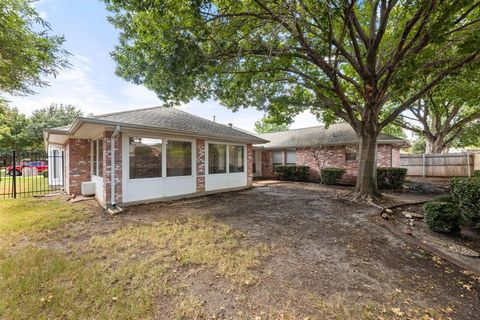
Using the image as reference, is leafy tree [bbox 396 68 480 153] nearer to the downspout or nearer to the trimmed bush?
the trimmed bush

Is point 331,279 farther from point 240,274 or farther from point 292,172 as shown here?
point 292,172

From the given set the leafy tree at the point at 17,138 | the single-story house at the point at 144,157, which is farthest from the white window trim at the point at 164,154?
the leafy tree at the point at 17,138

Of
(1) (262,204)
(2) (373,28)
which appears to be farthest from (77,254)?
(2) (373,28)

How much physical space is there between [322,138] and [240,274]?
1289 centimetres

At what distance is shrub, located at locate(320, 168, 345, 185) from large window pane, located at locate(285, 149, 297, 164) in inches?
118

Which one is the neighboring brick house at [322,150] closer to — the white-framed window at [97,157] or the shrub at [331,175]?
the shrub at [331,175]

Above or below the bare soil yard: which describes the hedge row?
above

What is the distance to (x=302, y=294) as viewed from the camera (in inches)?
106

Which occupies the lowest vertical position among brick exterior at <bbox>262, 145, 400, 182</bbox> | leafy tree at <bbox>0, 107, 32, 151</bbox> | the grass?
the grass

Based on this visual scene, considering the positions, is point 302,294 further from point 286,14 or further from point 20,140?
point 20,140

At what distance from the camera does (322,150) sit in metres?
14.2

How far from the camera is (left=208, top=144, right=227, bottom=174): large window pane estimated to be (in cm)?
953

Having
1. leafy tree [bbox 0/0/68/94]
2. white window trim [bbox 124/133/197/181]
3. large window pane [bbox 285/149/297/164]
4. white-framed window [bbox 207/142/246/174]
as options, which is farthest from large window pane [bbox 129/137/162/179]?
large window pane [bbox 285/149/297/164]

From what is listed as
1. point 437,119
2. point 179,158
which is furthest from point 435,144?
point 179,158
